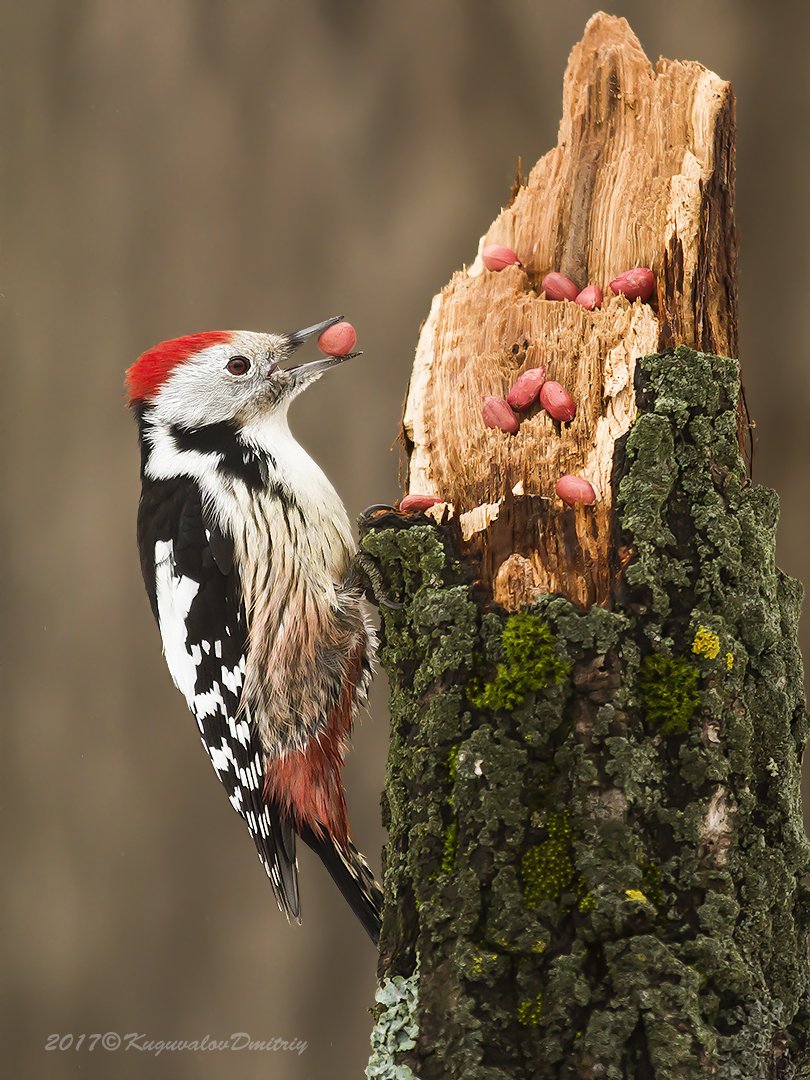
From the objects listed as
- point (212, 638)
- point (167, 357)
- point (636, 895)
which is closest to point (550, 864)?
point (636, 895)

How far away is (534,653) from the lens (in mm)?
1180

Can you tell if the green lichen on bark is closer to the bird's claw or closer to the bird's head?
the bird's claw

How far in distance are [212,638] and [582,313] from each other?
0.75m

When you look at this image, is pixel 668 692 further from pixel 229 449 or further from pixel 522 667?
pixel 229 449

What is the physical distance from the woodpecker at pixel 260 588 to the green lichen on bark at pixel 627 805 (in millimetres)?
417

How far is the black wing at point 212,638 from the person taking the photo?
5.47 ft

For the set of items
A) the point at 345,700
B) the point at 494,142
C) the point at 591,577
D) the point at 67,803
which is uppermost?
the point at 494,142

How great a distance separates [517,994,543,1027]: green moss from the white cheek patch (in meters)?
0.79

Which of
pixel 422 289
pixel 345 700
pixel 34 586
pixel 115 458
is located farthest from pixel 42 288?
pixel 345 700

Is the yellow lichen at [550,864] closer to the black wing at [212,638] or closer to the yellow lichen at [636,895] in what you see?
the yellow lichen at [636,895]

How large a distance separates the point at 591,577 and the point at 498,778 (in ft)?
0.81

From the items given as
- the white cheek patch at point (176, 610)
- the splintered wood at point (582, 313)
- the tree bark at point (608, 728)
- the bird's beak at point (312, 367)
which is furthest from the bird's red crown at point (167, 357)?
the tree bark at point (608, 728)

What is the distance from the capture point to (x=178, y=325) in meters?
2.55

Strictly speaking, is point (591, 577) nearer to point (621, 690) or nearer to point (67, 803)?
point (621, 690)
